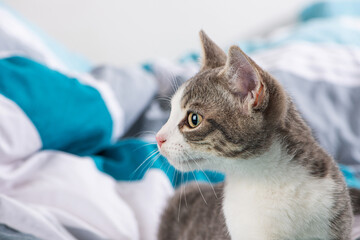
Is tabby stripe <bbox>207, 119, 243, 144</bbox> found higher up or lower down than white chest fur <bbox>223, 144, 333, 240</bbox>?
higher up

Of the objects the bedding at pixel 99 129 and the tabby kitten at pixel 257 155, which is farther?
the bedding at pixel 99 129

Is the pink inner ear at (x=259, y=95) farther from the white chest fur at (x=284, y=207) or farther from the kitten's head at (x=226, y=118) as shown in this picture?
the white chest fur at (x=284, y=207)

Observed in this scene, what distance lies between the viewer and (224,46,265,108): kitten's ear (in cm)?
69

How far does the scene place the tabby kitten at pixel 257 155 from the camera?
0.71 metres

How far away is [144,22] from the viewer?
2.38m

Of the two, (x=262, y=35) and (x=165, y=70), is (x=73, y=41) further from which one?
(x=262, y=35)

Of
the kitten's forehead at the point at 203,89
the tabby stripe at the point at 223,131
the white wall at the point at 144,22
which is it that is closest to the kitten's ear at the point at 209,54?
the kitten's forehead at the point at 203,89

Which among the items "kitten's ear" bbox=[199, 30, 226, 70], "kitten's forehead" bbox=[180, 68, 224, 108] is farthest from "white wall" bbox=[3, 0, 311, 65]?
"kitten's forehead" bbox=[180, 68, 224, 108]

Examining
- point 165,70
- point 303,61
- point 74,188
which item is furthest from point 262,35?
point 74,188

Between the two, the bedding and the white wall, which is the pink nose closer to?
the bedding

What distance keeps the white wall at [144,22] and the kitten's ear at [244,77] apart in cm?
173

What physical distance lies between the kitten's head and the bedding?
5.3 inches

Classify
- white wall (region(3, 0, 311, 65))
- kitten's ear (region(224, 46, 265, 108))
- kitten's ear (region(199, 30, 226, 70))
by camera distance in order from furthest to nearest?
white wall (region(3, 0, 311, 65)) → kitten's ear (region(199, 30, 226, 70)) → kitten's ear (region(224, 46, 265, 108))

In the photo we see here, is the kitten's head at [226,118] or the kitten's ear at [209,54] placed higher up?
the kitten's ear at [209,54]
